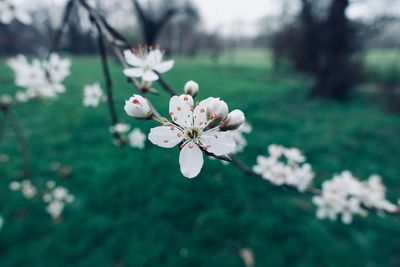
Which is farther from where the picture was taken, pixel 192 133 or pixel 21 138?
pixel 21 138

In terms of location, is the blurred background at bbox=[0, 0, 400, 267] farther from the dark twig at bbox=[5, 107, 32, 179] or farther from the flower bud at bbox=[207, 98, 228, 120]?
the flower bud at bbox=[207, 98, 228, 120]

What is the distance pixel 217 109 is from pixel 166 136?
17 centimetres

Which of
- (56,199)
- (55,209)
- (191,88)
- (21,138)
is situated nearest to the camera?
(191,88)

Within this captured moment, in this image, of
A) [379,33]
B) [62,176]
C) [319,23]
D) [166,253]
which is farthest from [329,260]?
[319,23]

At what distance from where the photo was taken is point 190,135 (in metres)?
0.92

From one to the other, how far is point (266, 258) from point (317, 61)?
8.31 m

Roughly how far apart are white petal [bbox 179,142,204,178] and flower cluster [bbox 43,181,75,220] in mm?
2548

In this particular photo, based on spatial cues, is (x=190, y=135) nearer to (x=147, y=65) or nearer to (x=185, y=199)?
(x=147, y=65)

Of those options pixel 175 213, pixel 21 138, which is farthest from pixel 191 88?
pixel 21 138

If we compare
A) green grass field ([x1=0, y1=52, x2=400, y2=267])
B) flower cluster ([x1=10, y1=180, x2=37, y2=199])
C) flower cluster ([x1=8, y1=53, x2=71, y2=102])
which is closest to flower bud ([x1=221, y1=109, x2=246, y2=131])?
flower cluster ([x1=8, y1=53, x2=71, y2=102])

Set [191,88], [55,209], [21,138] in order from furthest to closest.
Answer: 1. [21,138]
2. [55,209]
3. [191,88]

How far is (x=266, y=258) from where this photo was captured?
2531 mm

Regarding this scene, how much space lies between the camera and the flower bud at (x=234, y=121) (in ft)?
2.68

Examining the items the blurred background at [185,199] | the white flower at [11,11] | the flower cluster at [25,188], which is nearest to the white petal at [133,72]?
the blurred background at [185,199]
